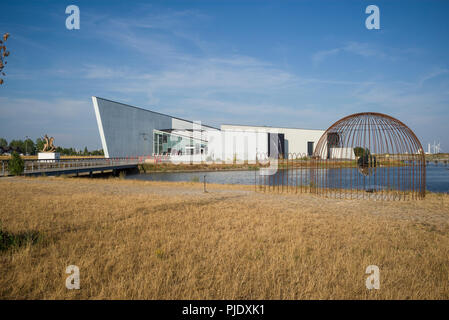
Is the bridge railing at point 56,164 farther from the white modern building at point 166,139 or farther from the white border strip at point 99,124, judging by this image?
the white modern building at point 166,139

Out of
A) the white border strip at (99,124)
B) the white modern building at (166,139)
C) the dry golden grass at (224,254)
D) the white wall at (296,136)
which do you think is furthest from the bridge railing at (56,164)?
the white wall at (296,136)

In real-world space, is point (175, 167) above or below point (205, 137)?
below

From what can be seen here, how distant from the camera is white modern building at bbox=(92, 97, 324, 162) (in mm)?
39562

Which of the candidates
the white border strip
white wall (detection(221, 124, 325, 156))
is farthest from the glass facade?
white wall (detection(221, 124, 325, 156))

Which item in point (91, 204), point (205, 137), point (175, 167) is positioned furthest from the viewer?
point (205, 137)

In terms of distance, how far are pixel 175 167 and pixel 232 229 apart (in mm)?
35031

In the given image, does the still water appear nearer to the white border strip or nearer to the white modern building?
the white border strip

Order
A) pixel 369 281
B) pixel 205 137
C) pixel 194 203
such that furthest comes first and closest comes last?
1. pixel 205 137
2. pixel 194 203
3. pixel 369 281

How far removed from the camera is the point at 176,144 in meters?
45.8

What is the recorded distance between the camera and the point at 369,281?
3635 mm

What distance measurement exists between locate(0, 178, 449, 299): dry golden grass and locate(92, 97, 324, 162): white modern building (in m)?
33.6

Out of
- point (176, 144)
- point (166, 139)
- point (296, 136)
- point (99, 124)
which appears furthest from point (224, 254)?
point (296, 136)
